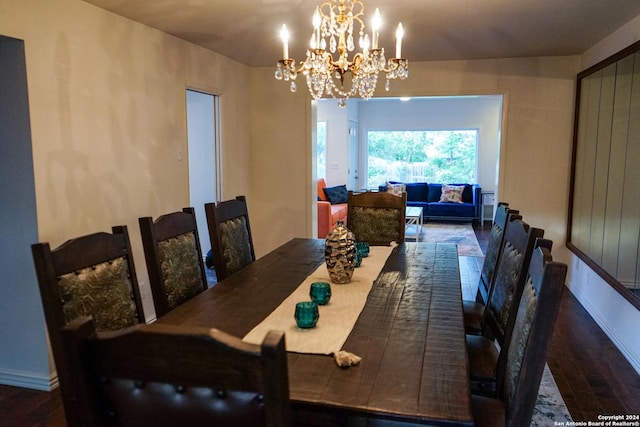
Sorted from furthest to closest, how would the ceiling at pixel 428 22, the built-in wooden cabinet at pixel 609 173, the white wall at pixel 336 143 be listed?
the white wall at pixel 336 143, the built-in wooden cabinet at pixel 609 173, the ceiling at pixel 428 22

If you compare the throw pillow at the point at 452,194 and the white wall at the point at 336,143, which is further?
the throw pillow at the point at 452,194

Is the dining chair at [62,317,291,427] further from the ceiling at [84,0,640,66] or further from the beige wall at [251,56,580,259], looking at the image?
the beige wall at [251,56,580,259]

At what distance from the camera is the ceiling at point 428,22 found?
2857 millimetres

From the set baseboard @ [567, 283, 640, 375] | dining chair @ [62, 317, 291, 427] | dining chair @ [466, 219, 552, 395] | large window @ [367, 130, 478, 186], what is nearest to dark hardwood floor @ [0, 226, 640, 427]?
baseboard @ [567, 283, 640, 375]

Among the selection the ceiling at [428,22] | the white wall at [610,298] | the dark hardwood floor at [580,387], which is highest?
the ceiling at [428,22]

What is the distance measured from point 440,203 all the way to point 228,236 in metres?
6.91

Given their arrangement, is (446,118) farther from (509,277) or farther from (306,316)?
(306,316)

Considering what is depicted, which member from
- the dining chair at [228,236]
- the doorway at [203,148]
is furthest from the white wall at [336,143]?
the dining chair at [228,236]

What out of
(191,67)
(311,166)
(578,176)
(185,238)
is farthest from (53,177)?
(578,176)

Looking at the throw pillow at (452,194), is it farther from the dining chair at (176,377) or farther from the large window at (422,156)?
the dining chair at (176,377)

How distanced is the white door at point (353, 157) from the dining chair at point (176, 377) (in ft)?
26.8

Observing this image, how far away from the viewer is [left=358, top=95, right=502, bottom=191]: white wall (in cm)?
912

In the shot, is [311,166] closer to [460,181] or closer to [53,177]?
[53,177]

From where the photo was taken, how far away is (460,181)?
9.59 meters
